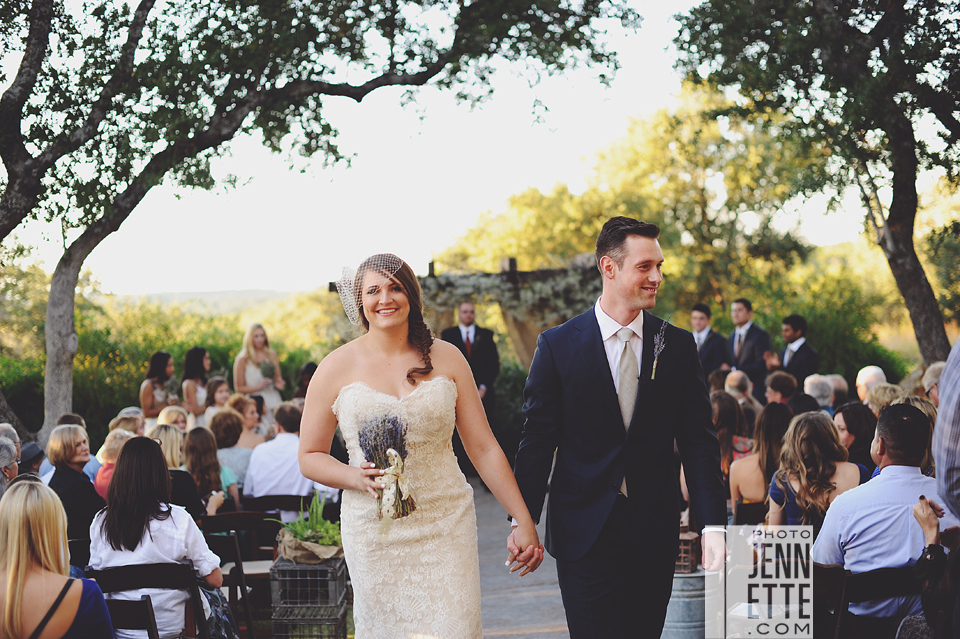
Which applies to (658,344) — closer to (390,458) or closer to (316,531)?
(390,458)

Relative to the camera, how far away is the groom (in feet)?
10.8

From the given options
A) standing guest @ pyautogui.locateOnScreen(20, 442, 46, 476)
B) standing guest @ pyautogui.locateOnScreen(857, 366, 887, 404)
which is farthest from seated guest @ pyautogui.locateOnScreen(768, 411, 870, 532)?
standing guest @ pyautogui.locateOnScreen(20, 442, 46, 476)

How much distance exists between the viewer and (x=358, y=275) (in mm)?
3496

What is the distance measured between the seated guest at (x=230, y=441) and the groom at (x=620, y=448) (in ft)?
13.1

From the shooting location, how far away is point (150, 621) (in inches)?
144

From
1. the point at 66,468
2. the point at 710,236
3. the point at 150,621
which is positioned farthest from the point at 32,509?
the point at 710,236

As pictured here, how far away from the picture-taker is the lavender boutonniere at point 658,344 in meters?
3.38

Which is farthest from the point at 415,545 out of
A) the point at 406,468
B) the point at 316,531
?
the point at 316,531

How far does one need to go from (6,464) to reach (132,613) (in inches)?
70.1

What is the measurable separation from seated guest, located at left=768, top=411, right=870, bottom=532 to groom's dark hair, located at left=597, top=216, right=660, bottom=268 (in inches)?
65.5

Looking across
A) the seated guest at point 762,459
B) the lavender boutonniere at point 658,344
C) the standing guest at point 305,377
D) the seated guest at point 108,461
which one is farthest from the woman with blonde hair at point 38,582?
the standing guest at point 305,377

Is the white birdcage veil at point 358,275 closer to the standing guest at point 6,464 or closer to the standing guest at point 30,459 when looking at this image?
the standing guest at point 6,464

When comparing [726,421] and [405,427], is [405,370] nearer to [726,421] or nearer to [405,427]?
[405,427]

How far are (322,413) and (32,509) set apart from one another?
106 cm
